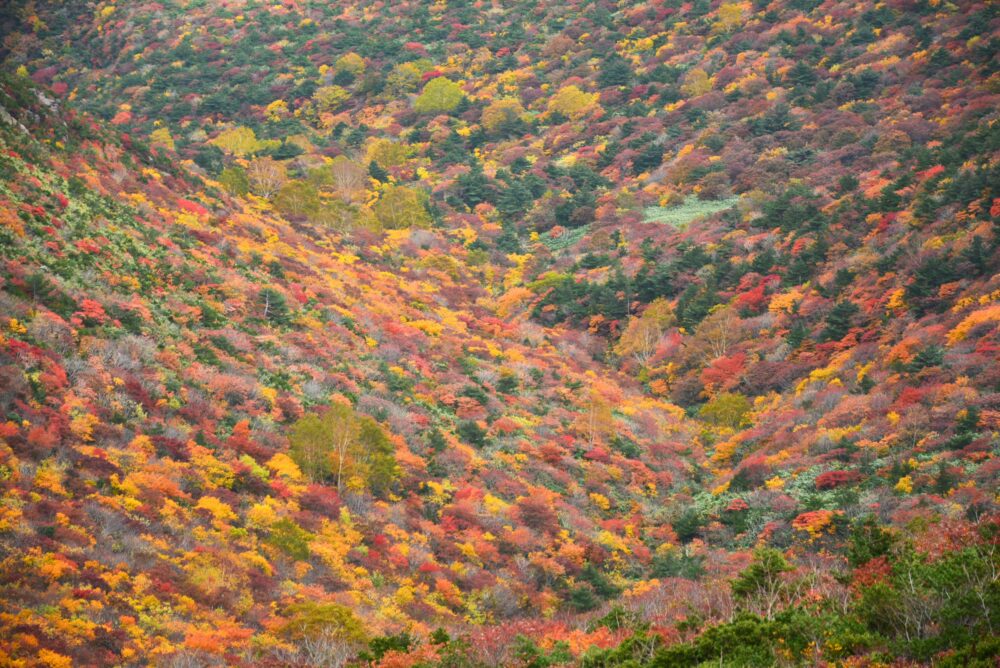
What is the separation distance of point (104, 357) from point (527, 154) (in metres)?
59.8

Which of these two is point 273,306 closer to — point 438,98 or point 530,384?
point 530,384

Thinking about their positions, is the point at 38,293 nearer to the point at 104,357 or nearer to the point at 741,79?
the point at 104,357

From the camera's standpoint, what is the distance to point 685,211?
60.8 meters

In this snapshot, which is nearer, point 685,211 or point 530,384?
point 530,384

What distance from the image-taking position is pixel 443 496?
24141 mm

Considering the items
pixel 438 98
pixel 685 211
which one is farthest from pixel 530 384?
pixel 438 98

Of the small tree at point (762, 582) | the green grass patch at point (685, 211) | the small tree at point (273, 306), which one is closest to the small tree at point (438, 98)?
the green grass patch at point (685, 211)

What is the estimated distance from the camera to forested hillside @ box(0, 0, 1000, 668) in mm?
14125

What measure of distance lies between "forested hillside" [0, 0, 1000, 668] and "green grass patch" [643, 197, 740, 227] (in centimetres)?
53

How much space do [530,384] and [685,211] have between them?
29.7 metres

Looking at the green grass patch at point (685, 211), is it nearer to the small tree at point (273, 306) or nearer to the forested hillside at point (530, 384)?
the forested hillside at point (530, 384)

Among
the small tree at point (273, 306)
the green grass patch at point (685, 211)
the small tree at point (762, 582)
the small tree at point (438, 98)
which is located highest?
the small tree at point (762, 582)

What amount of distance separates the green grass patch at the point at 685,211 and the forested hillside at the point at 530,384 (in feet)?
1.74

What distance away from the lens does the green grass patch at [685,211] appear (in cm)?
5894
